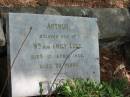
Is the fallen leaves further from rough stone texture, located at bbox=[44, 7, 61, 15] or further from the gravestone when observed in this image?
rough stone texture, located at bbox=[44, 7, 61, 15]

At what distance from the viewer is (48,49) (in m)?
5.74

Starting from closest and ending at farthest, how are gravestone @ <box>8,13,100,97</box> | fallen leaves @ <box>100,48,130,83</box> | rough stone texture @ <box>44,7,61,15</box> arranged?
1. gravestone @ <box>8,13,100,97</box>
2. rough stone texture @ <box>44,7,61,15</box>
3. fallen leaves @ <box>100,48,130,83</box>

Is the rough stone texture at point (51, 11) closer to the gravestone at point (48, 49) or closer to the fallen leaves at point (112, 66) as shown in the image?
the gravestone at point (48, 49)

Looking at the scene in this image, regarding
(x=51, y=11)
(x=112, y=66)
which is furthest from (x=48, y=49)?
(x=112, y=66)

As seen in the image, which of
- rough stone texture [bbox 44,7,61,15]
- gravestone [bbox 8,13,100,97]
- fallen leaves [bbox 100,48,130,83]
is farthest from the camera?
fallen leaves [bbox 100,48,130,83]

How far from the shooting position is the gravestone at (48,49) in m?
5.46

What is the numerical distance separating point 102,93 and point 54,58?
841 mm

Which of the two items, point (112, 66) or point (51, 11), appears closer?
point (51, 11)

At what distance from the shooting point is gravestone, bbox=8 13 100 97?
215 inches

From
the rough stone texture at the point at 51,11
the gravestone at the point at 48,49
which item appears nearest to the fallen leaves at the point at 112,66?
the gravestone at the point at 48,49

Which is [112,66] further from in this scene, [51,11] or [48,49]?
[48,49]

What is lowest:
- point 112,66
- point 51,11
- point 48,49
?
point 112,66

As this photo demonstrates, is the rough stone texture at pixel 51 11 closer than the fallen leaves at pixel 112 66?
Yes

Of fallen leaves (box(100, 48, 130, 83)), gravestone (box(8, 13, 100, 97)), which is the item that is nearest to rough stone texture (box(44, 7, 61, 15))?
gravestone (box(8, 13, 100, 97))
